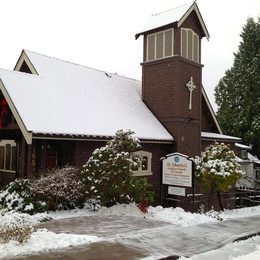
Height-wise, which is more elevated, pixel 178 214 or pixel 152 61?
pixel 152 61

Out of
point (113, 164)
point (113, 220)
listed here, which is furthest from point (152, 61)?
point (113, 220)

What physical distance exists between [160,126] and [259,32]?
78.0 feet

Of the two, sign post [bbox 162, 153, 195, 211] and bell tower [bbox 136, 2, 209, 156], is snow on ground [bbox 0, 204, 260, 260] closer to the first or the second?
sign post [bbox 162, 153, 195, 211]

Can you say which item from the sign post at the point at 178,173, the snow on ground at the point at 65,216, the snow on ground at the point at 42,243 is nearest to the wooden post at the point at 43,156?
the snow on ground at the point at 65,216

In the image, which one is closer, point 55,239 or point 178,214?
point 55,239

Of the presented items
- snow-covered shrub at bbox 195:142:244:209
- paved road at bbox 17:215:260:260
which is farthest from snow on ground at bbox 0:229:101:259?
snow-covered shrub at bbox 195:142:244:209

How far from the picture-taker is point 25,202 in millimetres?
13016

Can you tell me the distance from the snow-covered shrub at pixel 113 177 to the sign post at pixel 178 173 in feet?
4.84

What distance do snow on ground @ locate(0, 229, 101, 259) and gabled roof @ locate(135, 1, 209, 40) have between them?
1443 centimetres

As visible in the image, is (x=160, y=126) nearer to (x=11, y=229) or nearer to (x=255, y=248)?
(x=255, y=248)

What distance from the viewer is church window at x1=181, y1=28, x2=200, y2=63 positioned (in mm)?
20844

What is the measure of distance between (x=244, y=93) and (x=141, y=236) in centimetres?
2996

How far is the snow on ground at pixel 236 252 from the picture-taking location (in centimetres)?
853

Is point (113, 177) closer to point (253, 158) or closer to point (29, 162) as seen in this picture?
point (29, 162)
